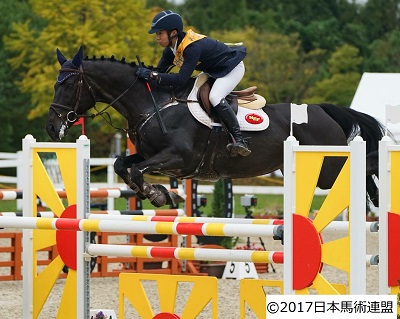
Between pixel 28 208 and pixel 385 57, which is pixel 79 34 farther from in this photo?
pixel 385 57

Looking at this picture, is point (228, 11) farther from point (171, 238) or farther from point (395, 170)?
point (395, 170)

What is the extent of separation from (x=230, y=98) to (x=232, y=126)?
0.34 metres

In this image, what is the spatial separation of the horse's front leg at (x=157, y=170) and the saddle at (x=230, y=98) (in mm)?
437

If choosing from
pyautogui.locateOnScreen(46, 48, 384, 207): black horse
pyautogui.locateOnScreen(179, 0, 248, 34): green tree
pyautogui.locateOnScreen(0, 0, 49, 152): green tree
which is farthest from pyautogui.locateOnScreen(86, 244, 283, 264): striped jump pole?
pyautogui.locateOnScreen(179, 0, 248, 34): green tree

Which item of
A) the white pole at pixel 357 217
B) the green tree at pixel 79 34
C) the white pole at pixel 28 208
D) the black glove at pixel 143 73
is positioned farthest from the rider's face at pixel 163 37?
the green tree at pixel 79 34

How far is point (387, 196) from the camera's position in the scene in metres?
5.70

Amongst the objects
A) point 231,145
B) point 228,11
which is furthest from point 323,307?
point 228,11

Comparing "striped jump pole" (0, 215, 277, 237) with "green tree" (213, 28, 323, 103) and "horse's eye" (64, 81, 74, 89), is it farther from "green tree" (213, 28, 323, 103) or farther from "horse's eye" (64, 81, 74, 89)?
"green tree" (213, 28, 323, 103)

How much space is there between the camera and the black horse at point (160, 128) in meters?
7.22

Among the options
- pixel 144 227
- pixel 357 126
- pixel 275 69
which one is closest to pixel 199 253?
pixel 144 227

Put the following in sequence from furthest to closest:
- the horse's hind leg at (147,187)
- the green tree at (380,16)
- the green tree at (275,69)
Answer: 1. the green tree at (380,16)
2. the green tree at (275,69)
3. the horse's hind leg at (147,187)

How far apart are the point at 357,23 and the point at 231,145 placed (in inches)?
1522

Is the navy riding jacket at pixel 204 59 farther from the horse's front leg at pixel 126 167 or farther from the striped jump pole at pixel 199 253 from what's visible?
the striped jump pole at pixel 199 253

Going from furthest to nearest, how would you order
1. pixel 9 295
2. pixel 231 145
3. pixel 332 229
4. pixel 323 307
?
pixel 9 295 → pixel 231 145 → pixel 332 229 → pixel 323 307
